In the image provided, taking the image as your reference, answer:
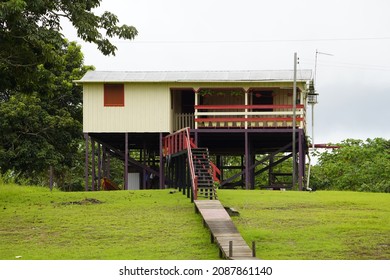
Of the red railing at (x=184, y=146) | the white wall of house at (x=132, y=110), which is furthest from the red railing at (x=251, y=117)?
the red railing at (x=184, y=146)

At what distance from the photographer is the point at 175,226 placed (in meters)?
20.7

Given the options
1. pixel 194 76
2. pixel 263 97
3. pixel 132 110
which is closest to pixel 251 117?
pixel 263 97

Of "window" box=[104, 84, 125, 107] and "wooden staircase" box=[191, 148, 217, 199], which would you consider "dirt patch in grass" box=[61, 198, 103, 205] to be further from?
"window" box=[104, 84, 125, 107]

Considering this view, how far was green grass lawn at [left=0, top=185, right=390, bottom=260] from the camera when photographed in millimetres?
17469

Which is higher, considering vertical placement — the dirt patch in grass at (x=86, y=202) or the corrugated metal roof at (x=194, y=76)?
the corrugated metal roof at (x=194, y=76)

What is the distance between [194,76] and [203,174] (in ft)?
38.8

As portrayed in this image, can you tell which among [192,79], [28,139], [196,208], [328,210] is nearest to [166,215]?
[196,208]

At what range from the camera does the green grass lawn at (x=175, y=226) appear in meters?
17.5

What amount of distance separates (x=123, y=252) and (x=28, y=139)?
77.1ft

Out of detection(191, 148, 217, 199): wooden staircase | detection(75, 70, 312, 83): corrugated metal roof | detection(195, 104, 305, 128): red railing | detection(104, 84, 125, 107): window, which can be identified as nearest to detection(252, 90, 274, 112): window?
detection(195, 104, 305, 128): red railing

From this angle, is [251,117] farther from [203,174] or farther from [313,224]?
[313,224]

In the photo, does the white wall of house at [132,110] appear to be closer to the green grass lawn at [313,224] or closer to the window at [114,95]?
the window at [114,95]

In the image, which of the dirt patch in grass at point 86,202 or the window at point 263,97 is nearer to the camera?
the dirt patch in grass at point 86,202

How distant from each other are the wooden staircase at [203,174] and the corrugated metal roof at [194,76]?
9.48m
